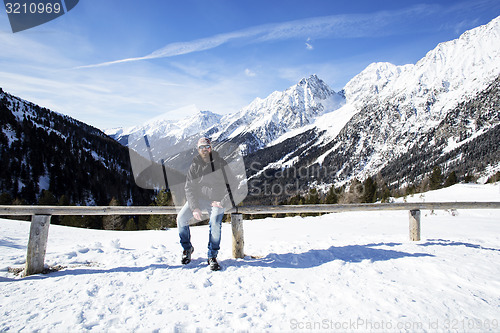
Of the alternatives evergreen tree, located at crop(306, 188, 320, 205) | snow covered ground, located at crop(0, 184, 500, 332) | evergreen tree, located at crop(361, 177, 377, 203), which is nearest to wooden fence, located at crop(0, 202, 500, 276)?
snow covered ground, located at crop(0, 184, 500, 332)

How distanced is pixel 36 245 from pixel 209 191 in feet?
9.85

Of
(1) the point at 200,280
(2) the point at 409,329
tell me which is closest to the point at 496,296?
(2) the point at 409,329

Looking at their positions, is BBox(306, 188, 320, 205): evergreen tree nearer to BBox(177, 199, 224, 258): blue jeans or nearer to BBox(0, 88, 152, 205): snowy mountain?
BBox(177, 199, 224, 258): blue jeans

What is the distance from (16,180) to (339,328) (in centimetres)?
8567

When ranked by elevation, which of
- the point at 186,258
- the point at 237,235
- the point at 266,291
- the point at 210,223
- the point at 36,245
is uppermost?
the point at 210,223

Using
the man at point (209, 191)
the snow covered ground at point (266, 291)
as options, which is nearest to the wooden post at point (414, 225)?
the snow covered ground at point (266, 291)

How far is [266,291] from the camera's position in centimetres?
363

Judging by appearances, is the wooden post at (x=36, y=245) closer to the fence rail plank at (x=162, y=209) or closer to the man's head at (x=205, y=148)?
the fence rail plank at (x=162, y=209)

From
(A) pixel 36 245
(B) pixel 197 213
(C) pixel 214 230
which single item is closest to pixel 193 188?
(B) pixel 197 213

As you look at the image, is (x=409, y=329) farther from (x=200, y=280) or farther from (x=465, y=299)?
(x=200, y=280)

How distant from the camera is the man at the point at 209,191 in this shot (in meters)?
4.48

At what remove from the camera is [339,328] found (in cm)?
271

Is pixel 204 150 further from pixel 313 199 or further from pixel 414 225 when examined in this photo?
pixel 313 199

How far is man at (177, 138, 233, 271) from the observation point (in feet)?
14.7
